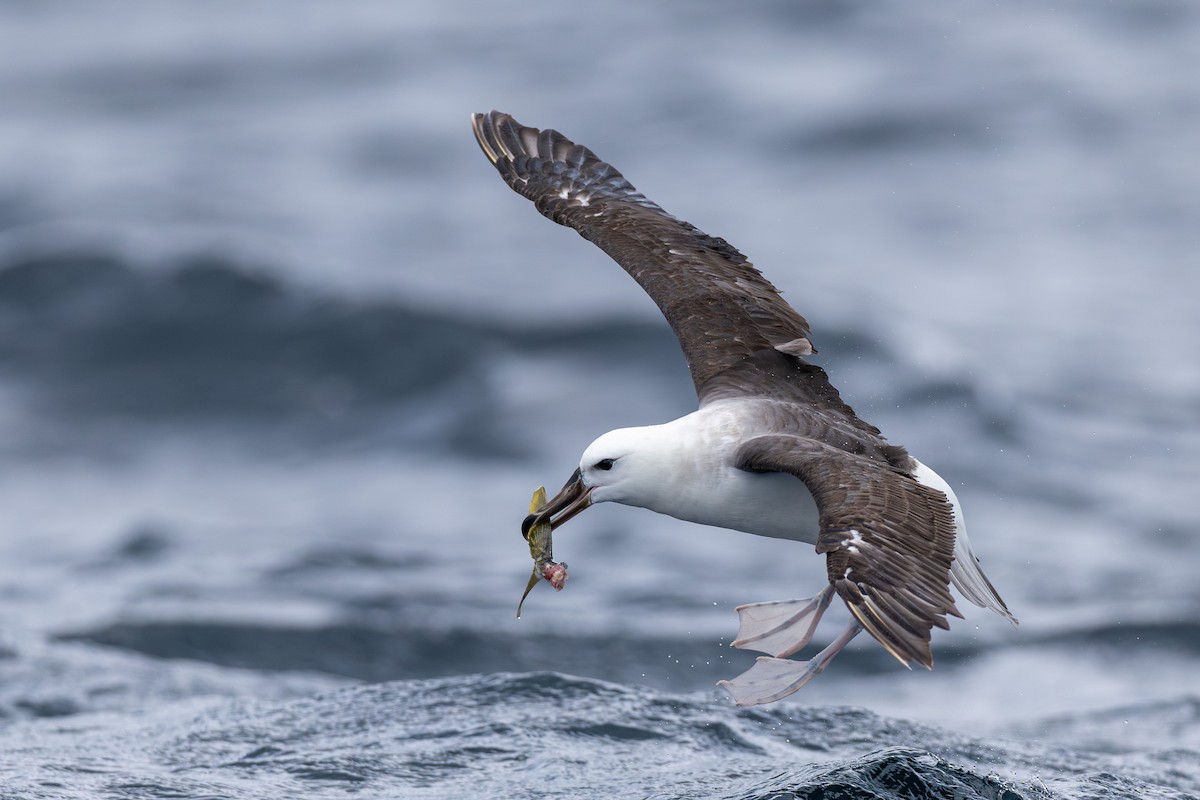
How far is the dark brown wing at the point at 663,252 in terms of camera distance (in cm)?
933

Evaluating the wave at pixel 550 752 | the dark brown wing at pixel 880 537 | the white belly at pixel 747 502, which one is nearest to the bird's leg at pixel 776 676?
the wave at pixel 550 752

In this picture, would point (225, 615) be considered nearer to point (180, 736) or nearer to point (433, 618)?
point (433, 618)

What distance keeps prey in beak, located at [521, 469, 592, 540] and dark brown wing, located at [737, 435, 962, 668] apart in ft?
2.63

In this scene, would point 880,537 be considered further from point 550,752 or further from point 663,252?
point 663,252

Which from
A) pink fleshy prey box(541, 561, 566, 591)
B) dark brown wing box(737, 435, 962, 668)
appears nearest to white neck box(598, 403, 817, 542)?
dark brown wing box(737, 435, 962, 668)

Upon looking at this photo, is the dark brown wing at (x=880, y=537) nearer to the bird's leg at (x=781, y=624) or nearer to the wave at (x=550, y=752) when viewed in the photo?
the wave at (x=550, y=752)

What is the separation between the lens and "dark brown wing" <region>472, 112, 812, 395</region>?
9.33 metres

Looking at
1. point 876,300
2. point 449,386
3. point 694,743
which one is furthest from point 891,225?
point 694,743

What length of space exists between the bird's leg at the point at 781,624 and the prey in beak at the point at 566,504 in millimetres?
1506

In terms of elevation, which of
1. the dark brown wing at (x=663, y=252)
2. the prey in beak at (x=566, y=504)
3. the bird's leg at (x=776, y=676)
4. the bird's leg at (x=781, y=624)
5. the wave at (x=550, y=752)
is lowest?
the wave at (x=550, y=752)

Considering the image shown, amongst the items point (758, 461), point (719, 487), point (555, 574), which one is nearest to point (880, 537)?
point (758, 461)

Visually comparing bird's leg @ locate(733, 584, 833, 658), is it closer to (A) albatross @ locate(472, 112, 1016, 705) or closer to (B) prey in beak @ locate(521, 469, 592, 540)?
(A) albatross @ locate(472, 112, 1016, 705)

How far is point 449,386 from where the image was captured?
18.2 meters

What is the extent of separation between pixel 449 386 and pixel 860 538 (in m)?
11.6
